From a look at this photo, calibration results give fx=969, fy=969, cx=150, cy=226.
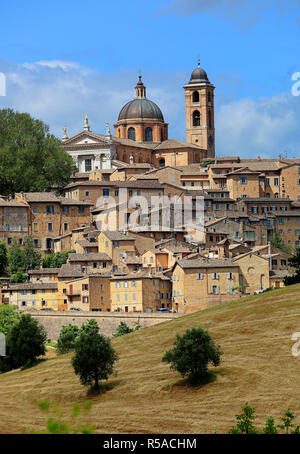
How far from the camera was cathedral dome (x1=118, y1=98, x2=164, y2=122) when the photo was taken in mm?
146250

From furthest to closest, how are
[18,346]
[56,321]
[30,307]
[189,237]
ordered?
[189,237] → [30,307] → [56,321] → [18,346]

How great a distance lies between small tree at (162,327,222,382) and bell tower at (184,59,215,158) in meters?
95.4

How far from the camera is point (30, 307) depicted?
82.7 m

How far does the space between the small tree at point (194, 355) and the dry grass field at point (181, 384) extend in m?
0.66

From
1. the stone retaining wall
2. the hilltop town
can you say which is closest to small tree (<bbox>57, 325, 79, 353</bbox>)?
the stone retaining wall

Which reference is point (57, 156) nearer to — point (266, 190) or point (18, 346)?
point (266, 190)

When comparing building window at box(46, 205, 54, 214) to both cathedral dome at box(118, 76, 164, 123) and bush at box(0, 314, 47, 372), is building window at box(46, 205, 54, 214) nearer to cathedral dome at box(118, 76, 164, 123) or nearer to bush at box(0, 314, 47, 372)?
bush at box(0, 314, 47, 372)

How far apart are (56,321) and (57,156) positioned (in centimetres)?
3852

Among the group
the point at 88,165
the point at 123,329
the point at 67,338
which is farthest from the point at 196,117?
the point at 67,338

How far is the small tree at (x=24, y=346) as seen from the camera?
207 ft

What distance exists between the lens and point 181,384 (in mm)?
48781

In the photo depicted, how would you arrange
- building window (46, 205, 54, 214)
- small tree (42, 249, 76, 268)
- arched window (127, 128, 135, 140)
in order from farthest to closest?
arched window (127, 128, 135, 140) < building window (46, 205, 54, 214) < small tree (42, 249, 76, 268)

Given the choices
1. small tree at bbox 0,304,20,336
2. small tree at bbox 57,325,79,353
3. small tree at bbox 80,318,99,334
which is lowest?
small tree at bbox 57,325,79,353
